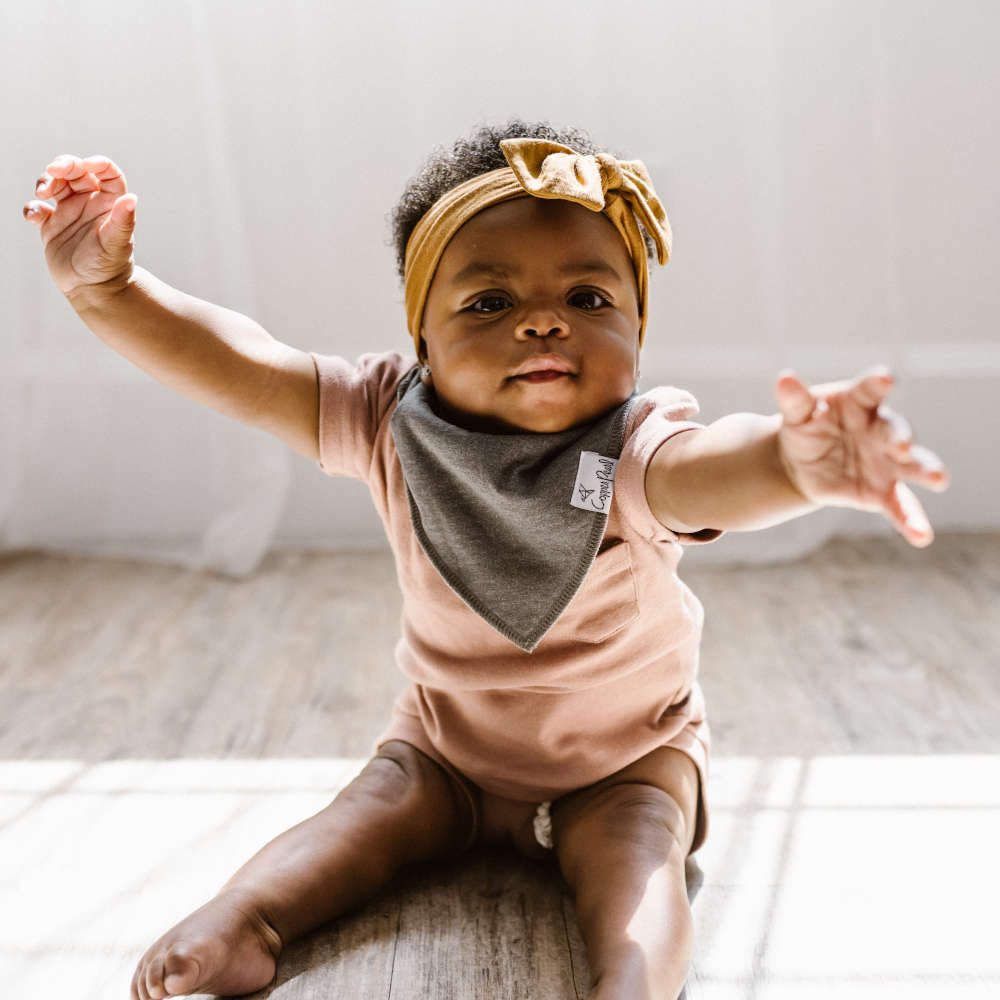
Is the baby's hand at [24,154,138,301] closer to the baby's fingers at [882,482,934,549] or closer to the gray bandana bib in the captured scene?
the gray bandana bib

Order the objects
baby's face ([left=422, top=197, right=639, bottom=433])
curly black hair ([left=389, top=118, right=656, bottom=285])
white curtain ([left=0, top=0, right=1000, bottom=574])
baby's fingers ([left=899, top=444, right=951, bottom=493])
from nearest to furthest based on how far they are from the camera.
Answer: baby's fingers ([left=899, top=444, right=951, bottom=493]) < baby's face ([left=422, top=197, right=639, bottom=433]) < curly black hair ([left=389, top=118, right=656, bottom=285]) < white curtain ([left=0, top=0, right=1000, bottom=574])

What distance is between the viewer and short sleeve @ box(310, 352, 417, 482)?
1107 mm

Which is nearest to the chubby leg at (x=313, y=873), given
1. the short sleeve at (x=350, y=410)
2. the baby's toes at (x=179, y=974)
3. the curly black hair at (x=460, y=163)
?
the baby's toes at (x=179, y=974)

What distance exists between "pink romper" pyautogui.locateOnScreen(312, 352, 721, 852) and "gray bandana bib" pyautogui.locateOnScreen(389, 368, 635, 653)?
3 centimetres

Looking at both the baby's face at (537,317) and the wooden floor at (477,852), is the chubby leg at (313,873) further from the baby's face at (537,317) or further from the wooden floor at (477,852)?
the baby's face at (537,317)

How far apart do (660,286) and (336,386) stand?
0.89 metres

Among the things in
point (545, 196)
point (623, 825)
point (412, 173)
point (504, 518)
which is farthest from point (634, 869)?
point (412, 173)

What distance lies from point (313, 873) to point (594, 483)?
0.38 m

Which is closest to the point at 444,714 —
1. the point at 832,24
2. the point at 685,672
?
the point at 685,672

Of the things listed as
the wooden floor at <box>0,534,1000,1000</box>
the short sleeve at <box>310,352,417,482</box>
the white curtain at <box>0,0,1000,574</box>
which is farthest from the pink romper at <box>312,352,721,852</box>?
the white curtain at <box>0,0,1000,574</box>

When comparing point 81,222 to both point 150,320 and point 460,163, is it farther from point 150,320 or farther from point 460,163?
point 460,163

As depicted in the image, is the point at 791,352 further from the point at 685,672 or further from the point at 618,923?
the point at 618,923

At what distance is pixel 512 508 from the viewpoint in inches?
39.5

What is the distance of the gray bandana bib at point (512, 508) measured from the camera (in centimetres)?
98
